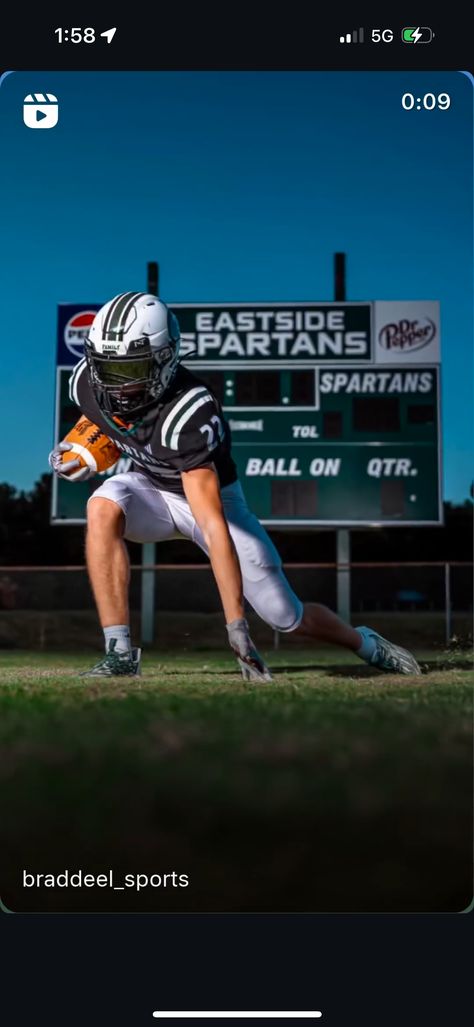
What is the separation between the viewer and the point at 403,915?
1476 millimetres

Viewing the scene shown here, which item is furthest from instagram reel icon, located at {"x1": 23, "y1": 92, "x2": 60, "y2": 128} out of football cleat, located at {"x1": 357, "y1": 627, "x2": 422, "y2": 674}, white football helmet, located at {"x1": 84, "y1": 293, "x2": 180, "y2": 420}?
football cleat, located at {"x1": 357, "y1": 627, "x2": 422, "y2": 674}

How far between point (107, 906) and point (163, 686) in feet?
5.71

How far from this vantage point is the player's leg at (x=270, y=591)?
3672 mm

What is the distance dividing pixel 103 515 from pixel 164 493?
33 centimetres

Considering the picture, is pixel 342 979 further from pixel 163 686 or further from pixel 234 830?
pixel 163 686

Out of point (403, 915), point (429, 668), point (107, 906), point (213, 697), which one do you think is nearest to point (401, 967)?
A: point (403, 915)

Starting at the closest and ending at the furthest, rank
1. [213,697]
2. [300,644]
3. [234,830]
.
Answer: [234,830] < [213,697] < [300,644]

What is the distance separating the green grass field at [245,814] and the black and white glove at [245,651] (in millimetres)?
1001

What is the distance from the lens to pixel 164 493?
385 centimetres
